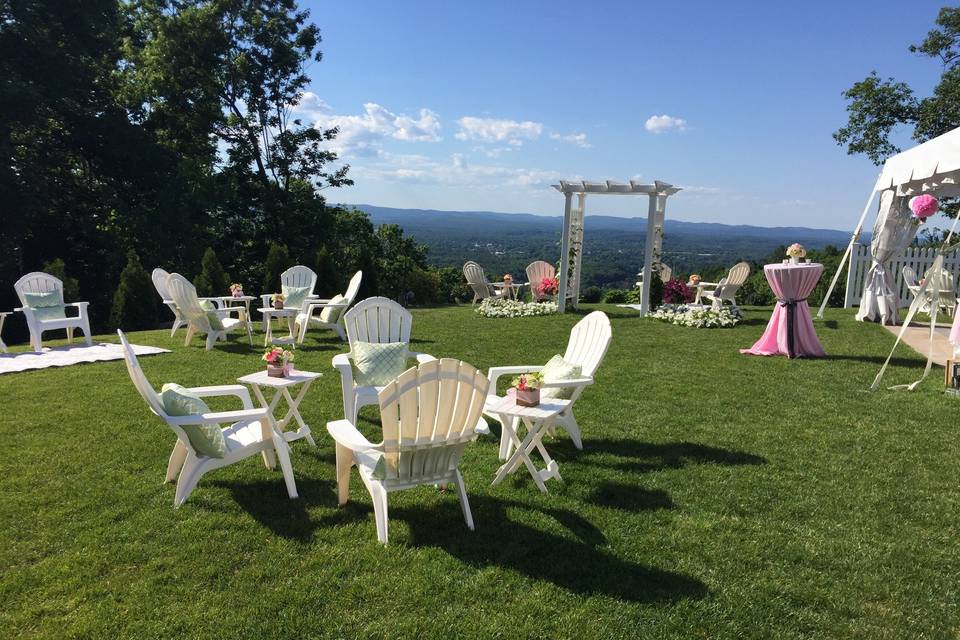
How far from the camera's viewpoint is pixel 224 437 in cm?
333

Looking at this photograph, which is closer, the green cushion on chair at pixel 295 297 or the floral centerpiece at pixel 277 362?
the floral centerpiece at pixel 277 362

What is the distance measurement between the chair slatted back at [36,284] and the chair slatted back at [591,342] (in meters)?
7.56

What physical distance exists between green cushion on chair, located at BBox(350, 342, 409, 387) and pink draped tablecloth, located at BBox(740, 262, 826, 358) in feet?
16.6

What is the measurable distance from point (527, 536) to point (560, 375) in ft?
4.45

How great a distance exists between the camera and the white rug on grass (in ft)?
21.5

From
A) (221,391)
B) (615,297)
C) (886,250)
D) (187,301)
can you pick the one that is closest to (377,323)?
(221,391)

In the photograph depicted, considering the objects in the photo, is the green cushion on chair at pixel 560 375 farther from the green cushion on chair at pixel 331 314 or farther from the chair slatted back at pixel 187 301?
the chair slatted back at pixel 187 301

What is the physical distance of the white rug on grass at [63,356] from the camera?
6541mm

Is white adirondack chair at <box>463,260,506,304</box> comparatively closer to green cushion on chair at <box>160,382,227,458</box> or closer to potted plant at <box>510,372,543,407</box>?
potted plant at <box>510,372,543,407</box>

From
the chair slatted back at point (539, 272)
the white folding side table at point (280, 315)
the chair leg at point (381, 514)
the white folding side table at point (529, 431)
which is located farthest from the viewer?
the chair slatted back at point (539, 272)

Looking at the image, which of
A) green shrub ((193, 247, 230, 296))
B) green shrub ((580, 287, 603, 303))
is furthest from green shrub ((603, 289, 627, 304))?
green shrub ((193, 247, 230, 296))

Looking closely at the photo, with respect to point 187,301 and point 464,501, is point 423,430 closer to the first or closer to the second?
point 464,501

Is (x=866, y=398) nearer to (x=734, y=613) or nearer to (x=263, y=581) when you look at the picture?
(x=734, y=613)

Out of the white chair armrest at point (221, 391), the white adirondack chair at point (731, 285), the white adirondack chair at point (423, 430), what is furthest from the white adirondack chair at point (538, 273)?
the white adirondack chair at point (423, 430)
